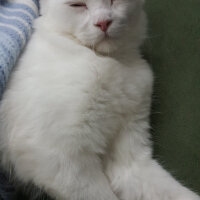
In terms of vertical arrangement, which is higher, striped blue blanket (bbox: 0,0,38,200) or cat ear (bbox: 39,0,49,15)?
cat ear (bbox: 39,0,49,15)

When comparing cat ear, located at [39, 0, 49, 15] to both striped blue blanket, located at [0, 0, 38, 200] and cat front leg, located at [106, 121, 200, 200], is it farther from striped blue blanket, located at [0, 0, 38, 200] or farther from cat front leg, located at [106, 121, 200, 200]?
cat front leg, located at [106, 121, 200, 200]

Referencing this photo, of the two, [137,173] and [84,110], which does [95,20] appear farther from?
[137,173]

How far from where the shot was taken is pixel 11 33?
785 millimetres

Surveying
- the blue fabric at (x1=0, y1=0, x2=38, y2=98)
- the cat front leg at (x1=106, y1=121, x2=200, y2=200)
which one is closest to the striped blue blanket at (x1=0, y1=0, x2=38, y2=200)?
the blue fabric at (x1=0, y1=0, x2=38, y2=98)

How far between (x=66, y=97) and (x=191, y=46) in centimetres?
56

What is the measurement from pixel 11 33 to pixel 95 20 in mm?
263

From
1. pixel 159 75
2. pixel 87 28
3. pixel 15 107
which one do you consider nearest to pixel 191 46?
pixel 159 75

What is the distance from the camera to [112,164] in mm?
827

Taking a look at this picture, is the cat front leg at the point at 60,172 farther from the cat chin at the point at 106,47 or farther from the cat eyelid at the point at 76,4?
the cat eyelid at the point at 76,4

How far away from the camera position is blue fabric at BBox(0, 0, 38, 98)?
2.36 ft

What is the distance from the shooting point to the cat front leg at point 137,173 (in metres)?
0.80

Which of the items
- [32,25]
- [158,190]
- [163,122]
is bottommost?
[158,190]

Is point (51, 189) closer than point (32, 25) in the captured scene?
Yes

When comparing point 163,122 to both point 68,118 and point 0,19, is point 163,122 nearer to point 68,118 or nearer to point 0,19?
point 68,118
